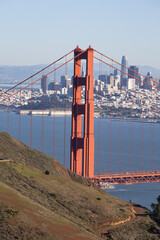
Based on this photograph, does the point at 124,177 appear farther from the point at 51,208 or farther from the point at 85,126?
the point at 51,208

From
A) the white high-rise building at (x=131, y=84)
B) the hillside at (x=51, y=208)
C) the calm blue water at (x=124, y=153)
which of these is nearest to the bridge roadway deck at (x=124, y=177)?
the calm blue water at (x=124, y=153)

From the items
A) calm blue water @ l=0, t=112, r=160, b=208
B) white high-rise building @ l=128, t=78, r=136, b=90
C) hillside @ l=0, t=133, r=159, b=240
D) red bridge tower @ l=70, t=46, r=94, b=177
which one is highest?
white high-rise building @ l=128, t=78, r=136, b=90

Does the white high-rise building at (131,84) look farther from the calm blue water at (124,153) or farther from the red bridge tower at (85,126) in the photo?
the red bridge tower at (85,126)

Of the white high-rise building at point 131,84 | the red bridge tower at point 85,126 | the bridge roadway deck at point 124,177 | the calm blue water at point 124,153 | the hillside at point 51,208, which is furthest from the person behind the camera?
the white high-rise building at point 131,84

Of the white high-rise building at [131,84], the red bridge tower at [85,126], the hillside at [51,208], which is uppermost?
the white high-rise building at [131,84]

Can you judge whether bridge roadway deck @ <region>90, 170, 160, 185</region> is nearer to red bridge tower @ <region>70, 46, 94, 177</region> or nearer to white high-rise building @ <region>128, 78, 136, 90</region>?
red bridge tower @ <region>70, 46, 94, 177</region>

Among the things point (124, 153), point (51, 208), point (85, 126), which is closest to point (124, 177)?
point (85, 126)

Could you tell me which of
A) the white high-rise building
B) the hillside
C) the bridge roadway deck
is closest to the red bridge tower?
the bridge roadway deck
